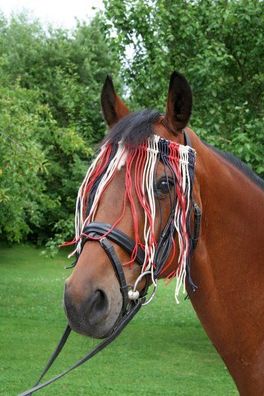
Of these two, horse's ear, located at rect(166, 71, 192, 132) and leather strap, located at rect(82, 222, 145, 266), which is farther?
horse's ear, located at rect(166, 71, 192, 132)

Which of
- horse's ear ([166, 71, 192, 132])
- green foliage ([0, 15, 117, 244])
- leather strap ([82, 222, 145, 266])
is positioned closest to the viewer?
leather strap ([82, 222, 145, 266])

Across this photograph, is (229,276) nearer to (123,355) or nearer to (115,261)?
(115,261)

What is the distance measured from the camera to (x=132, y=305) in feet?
7.07

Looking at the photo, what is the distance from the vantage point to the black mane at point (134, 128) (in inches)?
87.7

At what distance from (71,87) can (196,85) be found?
2.99 meters

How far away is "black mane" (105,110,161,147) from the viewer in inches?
87.7

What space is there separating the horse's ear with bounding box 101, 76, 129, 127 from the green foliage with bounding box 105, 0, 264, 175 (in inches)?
191

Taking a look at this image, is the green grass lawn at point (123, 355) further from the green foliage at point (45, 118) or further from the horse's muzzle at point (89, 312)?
the horse's muzzle at point (89, 312)

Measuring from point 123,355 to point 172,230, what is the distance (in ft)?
24.3

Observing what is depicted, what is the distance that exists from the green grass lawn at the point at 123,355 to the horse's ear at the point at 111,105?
3.34m

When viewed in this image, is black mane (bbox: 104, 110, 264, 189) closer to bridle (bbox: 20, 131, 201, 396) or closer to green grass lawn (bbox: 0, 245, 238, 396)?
bridle (bbox: 20, 131, 201, 396)

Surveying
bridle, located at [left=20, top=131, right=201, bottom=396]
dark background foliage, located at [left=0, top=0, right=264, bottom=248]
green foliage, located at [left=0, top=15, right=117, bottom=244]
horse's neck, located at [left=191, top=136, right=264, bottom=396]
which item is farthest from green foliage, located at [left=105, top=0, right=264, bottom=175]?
bridle, located at [left=20, top=131, right=201, bottom=396]

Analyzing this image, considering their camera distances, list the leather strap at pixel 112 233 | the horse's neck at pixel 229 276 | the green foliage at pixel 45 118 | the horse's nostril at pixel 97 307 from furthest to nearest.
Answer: the green foliage at pixel 45 118, the horse's neck at pixel 229 276, the leather strap at pixel 112 233, the horse's nostril at pixel 97 307

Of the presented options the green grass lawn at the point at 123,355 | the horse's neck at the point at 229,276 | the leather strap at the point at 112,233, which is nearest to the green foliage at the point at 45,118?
the green grass lawn at the point at 123,355
